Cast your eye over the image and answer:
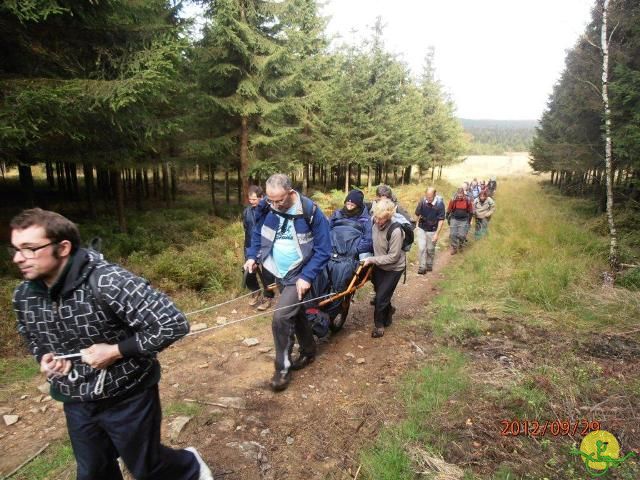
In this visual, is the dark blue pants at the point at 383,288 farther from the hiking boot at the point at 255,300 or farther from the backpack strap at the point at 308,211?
the hiking boot at the point at 255,300

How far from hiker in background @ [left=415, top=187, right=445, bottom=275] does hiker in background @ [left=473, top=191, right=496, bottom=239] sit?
396 cm

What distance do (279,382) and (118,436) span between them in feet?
7.34

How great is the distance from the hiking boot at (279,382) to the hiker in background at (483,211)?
1047cm

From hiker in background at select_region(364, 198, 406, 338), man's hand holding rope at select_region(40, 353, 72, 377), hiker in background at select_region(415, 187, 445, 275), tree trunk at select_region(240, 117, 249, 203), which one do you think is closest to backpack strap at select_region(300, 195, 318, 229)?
hiker in background at select_region(364, 198, 406, 338)

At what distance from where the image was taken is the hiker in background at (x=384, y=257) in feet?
17.6

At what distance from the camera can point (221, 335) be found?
584 cm

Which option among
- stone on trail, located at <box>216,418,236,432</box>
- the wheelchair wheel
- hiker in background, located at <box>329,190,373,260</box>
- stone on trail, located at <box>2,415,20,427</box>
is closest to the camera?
stone on trail, located at <box>216,418,236,432</box>

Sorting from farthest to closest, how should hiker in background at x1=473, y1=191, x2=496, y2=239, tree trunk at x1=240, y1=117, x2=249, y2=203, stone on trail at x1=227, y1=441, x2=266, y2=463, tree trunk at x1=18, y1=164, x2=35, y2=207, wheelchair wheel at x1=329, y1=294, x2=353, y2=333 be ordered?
tree trunk at x1=240, y1=117, x2=249, y2=203, hiker in background at x1=473, y1=191, x2=496, y2=239, tree trunk at x1=18, y1=164, x2=35, y2=207, wheelchair wheel at x1=329, y1=294, x2=353, y2=333, stone on trail at x1=227, y1=441, x2=266, y2=463

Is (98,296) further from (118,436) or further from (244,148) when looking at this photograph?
(244,148)

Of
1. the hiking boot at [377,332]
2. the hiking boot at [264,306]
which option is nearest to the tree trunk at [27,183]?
the hiking boot at [264,306]

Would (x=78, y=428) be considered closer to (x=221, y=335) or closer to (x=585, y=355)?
(x=221, y=335)

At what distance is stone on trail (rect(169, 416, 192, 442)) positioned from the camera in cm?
344

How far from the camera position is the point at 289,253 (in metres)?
4.27

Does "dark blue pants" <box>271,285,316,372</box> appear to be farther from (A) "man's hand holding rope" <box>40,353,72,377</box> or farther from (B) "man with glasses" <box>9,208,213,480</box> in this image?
(A) "man's hand holding rope" <box>40,353,72,377</box>
